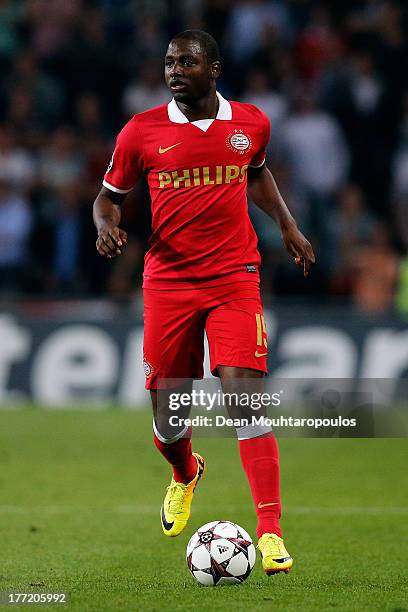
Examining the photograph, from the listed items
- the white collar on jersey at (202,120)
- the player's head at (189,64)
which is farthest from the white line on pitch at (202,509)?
the player's head at (189,64)

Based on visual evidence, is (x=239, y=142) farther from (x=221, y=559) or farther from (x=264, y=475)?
(x=221, y=559)

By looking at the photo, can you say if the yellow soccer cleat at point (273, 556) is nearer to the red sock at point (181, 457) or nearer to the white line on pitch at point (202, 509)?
the red sock at point (181, 457)

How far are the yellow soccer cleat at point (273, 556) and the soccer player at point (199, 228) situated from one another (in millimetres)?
246

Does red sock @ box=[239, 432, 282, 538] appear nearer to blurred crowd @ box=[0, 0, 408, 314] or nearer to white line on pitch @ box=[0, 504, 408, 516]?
white line on pitch @ box=[0, 504, 408, 516]

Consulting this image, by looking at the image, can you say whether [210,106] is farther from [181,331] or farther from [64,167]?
[64,167]

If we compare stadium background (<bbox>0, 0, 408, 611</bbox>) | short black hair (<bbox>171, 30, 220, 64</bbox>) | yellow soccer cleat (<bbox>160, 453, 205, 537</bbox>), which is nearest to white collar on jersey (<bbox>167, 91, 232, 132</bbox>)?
short black hair (<bbox>171, 30, 220, 64</bbox>)

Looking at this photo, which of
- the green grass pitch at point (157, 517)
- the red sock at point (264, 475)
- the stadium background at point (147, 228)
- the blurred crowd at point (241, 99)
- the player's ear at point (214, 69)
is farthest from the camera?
the blurred crowd at point (241, 99)

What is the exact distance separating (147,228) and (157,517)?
6221 millimetres

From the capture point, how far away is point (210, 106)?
241 inches

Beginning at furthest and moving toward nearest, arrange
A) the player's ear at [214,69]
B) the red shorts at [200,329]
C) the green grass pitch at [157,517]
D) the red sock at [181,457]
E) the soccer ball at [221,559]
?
the red sock at [181,457] → the player's ear at [214,69] → the red shorts at [200,329] → the soccer ball at [221,559] → the green grass pitch at [157,517]

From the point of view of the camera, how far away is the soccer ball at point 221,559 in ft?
18.4

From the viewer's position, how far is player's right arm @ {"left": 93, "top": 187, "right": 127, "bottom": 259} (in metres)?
5.68

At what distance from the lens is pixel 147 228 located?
1358 cm

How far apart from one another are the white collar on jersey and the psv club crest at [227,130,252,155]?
94 millimetres
